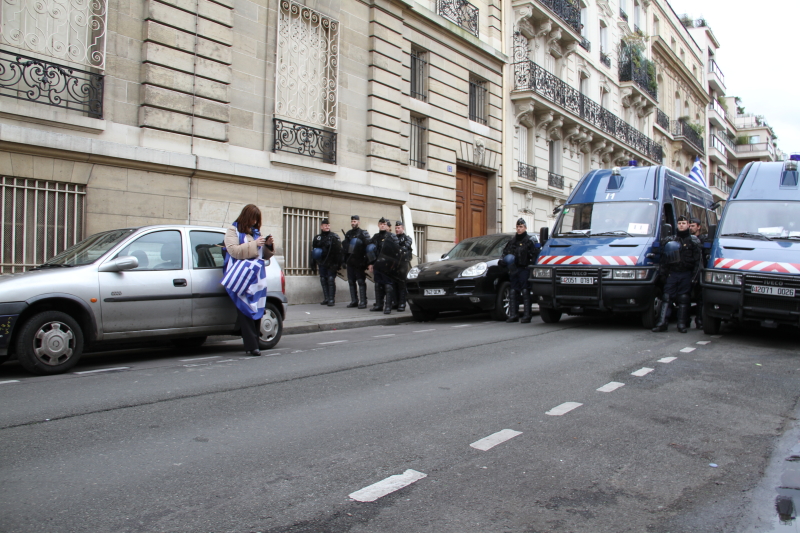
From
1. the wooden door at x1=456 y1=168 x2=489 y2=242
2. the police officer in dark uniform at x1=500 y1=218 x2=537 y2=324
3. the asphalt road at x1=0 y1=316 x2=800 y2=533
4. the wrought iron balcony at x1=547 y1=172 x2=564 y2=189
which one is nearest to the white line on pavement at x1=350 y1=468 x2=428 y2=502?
the asphalt road at x1=0 y1=316 x2=800 y2=533

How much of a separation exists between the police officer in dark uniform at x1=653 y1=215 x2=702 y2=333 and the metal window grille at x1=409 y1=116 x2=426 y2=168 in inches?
380

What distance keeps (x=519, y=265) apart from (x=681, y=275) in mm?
2698

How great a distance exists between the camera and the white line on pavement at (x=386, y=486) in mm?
3195

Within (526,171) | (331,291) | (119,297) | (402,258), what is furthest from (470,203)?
(119,297)

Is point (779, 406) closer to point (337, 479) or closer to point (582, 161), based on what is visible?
point (337, 479)

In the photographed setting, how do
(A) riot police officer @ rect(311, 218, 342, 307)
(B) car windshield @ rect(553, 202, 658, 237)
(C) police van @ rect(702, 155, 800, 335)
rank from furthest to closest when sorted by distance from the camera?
(A) riot police officer @ rect(311, 218, 342, 307) → (B) car windshield @ rect(553, 202, 658, 237) → (C) police van @ rect(702, 155, 800, 335)

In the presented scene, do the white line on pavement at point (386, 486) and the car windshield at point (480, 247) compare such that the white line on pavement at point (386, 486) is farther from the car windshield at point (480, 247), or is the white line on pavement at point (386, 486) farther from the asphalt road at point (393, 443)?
the car windshield at point (480, 247)

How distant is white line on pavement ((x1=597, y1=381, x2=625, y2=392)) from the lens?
18.8 ft

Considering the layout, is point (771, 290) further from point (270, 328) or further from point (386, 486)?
point (386, 486)

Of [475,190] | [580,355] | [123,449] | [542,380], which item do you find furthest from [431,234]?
[123,449]

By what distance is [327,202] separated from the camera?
15.4m

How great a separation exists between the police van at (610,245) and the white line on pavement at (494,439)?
624 centimetres

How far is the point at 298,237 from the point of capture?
15.0 m

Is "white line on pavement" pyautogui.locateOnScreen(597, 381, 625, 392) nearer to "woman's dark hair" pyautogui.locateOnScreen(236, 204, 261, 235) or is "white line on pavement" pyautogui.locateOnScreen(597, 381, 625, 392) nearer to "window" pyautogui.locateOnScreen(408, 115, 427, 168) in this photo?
"woman's dark hair" pyautogui.locateOnScreen(236, 204, 261, 235)
